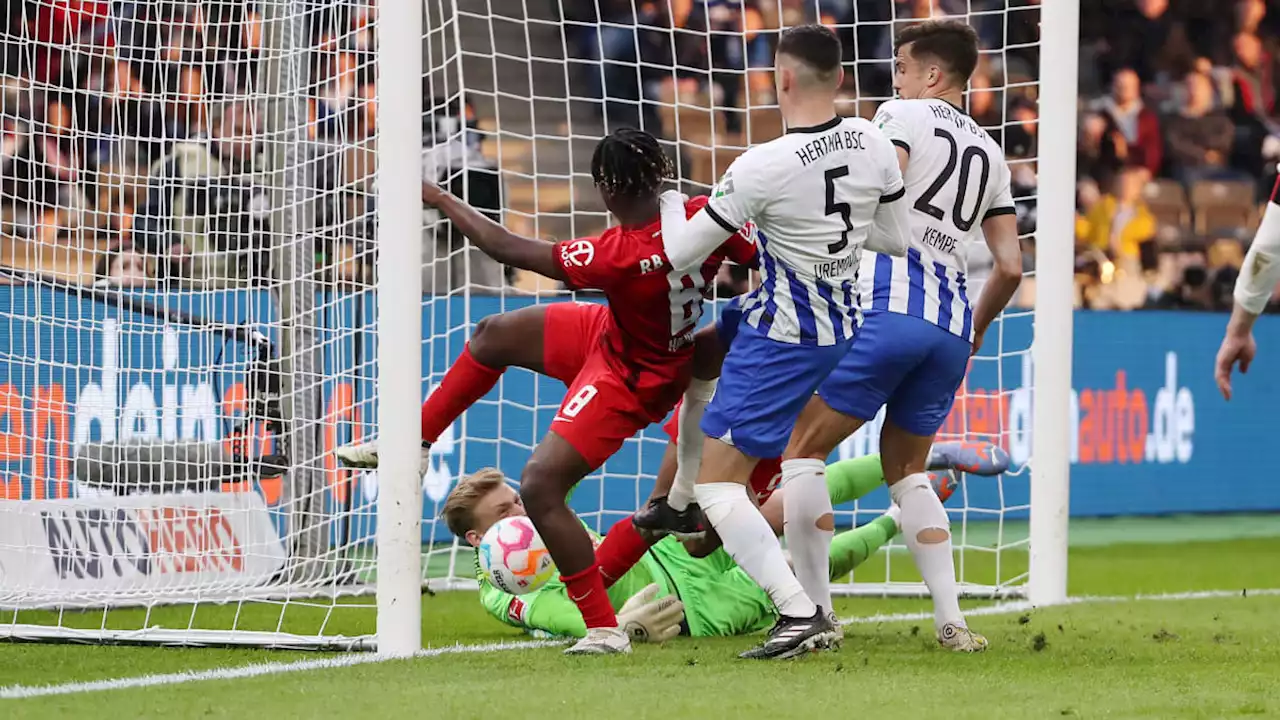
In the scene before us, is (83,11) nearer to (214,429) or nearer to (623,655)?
(214,429)

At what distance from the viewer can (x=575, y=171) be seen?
10188 mm

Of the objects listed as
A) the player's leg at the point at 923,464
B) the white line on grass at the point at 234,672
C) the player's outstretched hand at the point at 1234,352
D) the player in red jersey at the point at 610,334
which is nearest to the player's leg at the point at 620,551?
the white line on grass at the point at 234,672

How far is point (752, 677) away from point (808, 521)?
2.66 ft

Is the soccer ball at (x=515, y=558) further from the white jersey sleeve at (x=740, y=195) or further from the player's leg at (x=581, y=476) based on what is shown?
the white jersey sleeve at (x=740, y=195)

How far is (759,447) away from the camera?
4305mm

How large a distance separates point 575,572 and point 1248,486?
840 cm

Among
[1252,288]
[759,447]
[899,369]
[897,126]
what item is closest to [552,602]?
[759,447]

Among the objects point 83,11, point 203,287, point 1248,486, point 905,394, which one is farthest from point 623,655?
point 1248,486

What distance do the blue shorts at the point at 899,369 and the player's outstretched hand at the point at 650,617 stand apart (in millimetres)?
803

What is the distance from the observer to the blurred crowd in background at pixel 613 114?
18.9 feet

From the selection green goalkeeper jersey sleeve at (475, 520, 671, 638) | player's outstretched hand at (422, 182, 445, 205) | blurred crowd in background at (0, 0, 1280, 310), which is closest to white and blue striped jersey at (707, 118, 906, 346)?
player's outstretched hand at (422, 182, 445, 205)

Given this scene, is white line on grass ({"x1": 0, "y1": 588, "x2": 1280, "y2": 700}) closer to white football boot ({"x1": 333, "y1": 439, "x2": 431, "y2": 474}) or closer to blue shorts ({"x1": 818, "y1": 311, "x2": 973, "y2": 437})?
white football boot ({"x1": 333, "y1": 439, "x2": 431, "y2": 474})

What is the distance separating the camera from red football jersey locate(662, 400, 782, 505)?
514 cm

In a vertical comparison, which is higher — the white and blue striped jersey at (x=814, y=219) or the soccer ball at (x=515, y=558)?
the white and blue striped jersey at (x=814, y=219)
